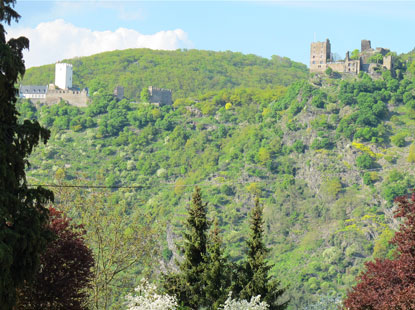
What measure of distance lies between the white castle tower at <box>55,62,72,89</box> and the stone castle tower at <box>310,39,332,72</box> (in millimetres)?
54277

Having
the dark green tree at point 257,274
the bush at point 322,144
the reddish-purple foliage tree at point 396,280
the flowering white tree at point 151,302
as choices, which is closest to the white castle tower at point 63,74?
the bush at point 322,144

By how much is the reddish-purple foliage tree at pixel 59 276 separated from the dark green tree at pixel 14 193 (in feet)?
17.5

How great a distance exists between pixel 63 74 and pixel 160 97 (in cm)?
2033

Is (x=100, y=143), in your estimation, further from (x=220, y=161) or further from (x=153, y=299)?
(x=153, y=299)

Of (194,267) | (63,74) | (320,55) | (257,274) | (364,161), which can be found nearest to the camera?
(257,274)

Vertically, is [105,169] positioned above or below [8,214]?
below

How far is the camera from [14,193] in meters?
17.4

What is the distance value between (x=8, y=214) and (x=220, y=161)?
375 ft

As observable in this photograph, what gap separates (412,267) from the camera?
75.5 ft

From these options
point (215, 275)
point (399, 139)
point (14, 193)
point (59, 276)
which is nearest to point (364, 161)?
point (399, 139)

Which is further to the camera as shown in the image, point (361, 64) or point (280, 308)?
point (361, 64)

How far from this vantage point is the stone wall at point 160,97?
155m

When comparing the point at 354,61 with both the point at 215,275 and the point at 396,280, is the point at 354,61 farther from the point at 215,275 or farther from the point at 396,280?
the point at 396,280

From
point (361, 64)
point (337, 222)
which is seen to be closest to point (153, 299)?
point (337, 222)
